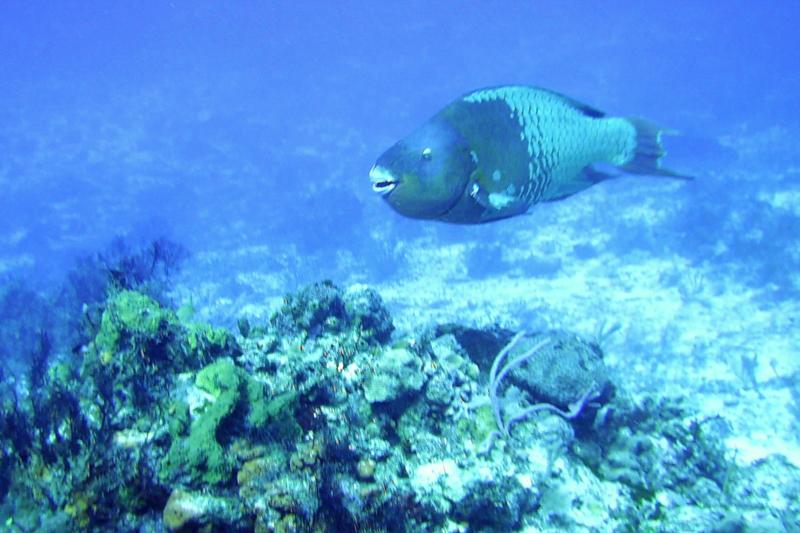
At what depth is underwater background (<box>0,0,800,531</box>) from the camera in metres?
2.78

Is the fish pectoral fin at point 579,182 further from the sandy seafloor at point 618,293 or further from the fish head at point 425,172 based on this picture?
the sandy seafloor at point 618,293

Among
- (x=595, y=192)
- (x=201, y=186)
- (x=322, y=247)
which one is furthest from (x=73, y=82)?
(x=595, y=192)

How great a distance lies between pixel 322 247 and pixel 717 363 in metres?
15.1

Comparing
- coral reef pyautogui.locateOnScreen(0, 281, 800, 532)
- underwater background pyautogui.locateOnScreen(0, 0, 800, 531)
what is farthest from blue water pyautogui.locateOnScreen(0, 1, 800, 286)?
coral reef pyautogui.locateOnScreen(0, 281, 800, 532)

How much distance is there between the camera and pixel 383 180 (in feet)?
8.03

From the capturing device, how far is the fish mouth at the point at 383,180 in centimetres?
243

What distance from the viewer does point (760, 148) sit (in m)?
30.2

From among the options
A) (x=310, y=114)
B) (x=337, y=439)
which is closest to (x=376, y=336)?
(x=337, y=439)

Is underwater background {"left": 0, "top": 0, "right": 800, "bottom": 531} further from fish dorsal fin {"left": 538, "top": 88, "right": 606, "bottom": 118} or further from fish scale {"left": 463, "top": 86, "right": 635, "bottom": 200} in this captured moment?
fish dorsal fin {"left": 538, "top": 88, "right": 606, "bottom": 118}

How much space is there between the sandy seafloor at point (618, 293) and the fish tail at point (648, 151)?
279 cm

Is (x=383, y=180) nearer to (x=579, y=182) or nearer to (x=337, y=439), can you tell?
(x=579, y=182)

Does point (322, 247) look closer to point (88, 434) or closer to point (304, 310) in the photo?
point (304, 310)

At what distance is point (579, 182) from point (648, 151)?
397 millimetres

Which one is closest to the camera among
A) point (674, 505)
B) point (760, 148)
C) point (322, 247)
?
point (674, 505)
